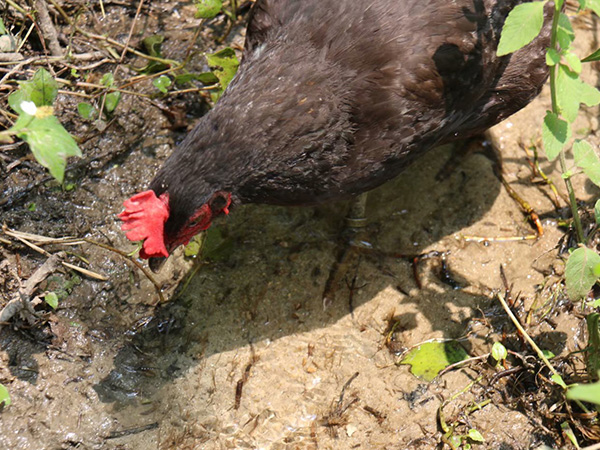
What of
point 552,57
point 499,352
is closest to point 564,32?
point 552,57

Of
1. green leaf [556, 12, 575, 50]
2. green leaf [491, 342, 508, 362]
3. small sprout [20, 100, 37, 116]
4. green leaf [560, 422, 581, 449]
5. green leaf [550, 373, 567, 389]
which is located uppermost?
green leaf [556, 12, 575, 50]

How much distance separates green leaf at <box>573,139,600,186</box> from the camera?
3.15 meters

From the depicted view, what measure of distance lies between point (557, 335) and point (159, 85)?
2.68 m

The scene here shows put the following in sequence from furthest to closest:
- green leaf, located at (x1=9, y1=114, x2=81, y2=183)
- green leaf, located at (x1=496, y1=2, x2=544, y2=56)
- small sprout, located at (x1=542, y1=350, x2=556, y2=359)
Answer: small sprout, located at (x1=542, y1=350, x2=556, y2=359) < green leaf, located at (x1=496, y1=2, x2=544, y2=56) < green leaf, located at (x1=9, y1=114, x2=81, y2=183)

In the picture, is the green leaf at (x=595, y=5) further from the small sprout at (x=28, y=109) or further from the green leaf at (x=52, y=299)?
the green leaf at (x=52, y=299)

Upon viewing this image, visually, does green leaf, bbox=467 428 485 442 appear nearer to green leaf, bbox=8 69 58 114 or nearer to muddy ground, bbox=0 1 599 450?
muddy ground, bbox=0 1 599 450

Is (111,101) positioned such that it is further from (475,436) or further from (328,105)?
(475,436)

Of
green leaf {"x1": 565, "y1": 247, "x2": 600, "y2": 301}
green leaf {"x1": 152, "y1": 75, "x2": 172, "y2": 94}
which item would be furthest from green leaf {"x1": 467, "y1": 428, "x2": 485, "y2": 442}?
green leaf {"x1": 152, "y1": 75, "x2": 172, "y2": 94}

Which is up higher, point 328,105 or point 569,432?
point 328,105

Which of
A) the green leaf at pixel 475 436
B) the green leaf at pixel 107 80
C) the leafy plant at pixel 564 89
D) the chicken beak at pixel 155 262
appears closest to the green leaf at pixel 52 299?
the chicken beak at pixel 155 262

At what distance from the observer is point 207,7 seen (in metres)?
4.16

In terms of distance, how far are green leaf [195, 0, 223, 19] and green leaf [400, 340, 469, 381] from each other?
2326 mm

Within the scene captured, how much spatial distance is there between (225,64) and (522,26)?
2047 millimetres

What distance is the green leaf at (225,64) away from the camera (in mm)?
4121
